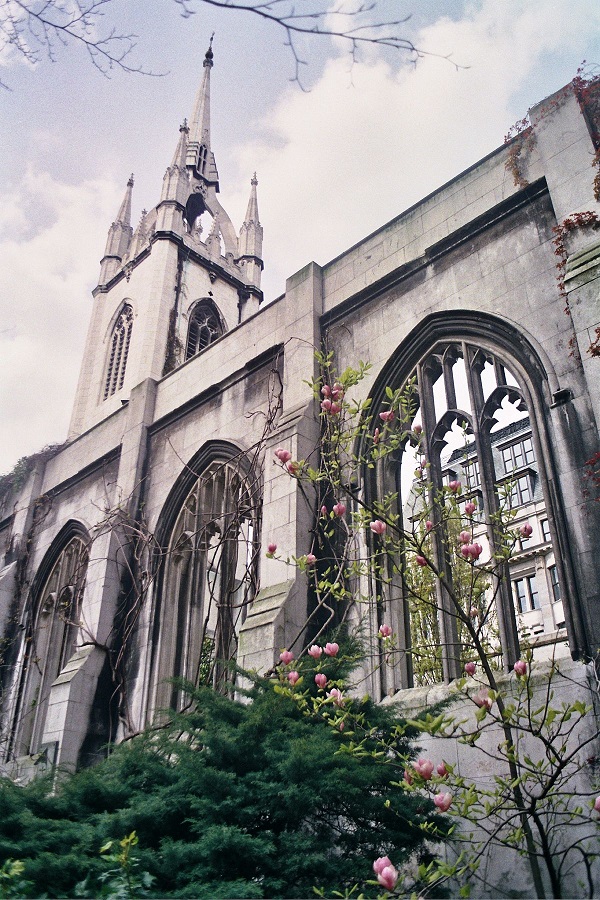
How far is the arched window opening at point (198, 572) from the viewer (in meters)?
11.3

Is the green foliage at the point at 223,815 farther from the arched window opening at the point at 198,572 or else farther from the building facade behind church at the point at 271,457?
the arched window opening at the point at 198,572

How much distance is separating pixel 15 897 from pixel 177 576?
8480 mm

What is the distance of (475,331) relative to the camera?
30.8 ft

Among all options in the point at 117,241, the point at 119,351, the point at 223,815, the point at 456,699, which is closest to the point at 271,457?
the point at 456,699

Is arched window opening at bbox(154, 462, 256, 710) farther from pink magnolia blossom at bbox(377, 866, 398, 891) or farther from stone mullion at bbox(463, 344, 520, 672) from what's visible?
pink magnolia blossom at bbox(377, 866, 398, 891)

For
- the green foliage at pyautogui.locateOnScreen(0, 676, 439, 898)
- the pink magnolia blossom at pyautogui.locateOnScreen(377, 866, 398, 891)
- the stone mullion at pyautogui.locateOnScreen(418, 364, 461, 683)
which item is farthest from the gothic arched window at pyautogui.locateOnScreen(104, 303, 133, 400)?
the pink magnolia blossom at pyautogui.locateOnScreen(377, 866, 398, 891)

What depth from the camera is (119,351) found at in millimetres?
28266

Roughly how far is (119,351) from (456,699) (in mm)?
24189

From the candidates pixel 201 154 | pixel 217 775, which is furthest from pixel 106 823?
pixel 201 154

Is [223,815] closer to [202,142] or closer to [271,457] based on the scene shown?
[271,457]

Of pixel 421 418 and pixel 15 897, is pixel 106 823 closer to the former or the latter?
pixel 15 897

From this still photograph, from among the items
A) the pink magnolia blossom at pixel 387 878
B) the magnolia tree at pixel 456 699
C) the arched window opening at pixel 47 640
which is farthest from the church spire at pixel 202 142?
the pink magnolia blossom at pixel 387 878

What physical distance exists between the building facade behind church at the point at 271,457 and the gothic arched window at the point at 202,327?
10492 mm

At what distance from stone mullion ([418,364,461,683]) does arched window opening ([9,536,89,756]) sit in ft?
24.0
